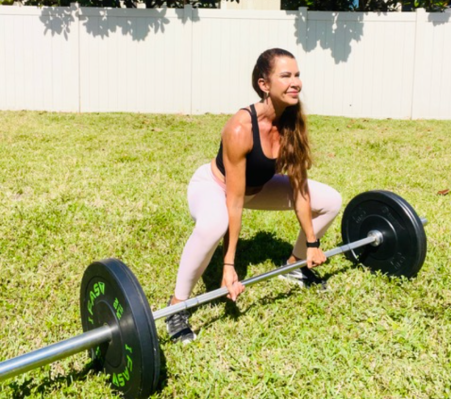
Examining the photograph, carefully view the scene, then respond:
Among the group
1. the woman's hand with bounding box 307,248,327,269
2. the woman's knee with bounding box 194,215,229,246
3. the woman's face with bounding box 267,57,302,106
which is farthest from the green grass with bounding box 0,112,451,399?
the woman's face with bounding box 267,57,302,106

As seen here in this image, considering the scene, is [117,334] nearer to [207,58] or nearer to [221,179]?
[221,179]

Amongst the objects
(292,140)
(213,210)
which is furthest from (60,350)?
(292,140)

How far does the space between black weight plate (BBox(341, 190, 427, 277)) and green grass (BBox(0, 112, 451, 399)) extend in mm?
95

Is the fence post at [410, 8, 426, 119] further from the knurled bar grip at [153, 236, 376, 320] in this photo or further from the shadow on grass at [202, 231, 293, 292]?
the knurled bar grip at [153, 236, 376, 320]

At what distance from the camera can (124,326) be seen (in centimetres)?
178

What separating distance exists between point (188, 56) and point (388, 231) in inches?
284

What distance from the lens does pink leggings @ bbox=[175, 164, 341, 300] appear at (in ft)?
7.42

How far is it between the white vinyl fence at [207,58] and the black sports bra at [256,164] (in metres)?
7.02

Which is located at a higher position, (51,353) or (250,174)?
(250,174)

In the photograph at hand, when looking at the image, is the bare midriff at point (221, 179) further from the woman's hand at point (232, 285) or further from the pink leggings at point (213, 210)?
the woman's hand at point (232, 285)

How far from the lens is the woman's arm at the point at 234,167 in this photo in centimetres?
229

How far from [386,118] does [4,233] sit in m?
7.94

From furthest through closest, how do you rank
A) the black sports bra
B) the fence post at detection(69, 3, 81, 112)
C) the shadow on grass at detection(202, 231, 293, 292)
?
the fence post at detection(69, 3, 81, 112), the shadow on grass at detection(202, 231, 293, 292), the black sports bra

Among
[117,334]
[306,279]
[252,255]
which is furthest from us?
[252,255]
